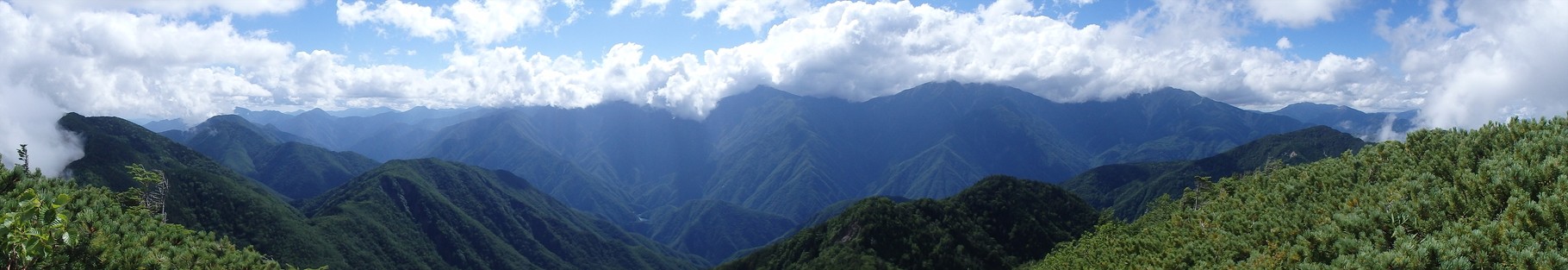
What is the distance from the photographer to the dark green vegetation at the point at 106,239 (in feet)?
62.5

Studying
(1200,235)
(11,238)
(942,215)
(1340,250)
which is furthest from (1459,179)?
(942,215)

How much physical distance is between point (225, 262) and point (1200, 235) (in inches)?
1900

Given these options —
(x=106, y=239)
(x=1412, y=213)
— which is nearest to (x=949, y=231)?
(x=1412, y=213)

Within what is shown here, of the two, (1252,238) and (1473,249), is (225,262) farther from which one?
(1252,238)

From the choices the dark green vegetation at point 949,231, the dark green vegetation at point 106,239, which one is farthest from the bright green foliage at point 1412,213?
the dark green vegetation at point 949,231

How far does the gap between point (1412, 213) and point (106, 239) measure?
44.3 meters

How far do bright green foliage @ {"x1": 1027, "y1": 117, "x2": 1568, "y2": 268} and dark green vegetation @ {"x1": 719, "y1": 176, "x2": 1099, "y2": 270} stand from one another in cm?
9420

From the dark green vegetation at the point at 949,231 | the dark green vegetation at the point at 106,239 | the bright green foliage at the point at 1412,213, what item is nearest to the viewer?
the dark green vegetation at the point at 106,239

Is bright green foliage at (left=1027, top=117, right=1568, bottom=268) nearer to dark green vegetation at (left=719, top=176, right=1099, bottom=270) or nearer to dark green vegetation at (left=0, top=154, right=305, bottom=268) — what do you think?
dark green vegetation at (left=0, top=154, right=305, bottom=268)

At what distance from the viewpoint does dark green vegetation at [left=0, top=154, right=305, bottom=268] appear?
19.0 m

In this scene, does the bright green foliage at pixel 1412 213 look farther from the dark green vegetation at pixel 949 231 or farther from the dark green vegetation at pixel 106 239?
the dark green vegetation at pixel 949 231

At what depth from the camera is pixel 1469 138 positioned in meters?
30.2

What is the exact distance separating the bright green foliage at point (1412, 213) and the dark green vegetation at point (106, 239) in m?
35.3

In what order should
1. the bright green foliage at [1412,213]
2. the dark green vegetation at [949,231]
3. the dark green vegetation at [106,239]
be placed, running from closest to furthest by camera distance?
the dark green vegetation at [106,239] < the bright green foliage at [1412,213] < the dark green vegetation at [949,231]
